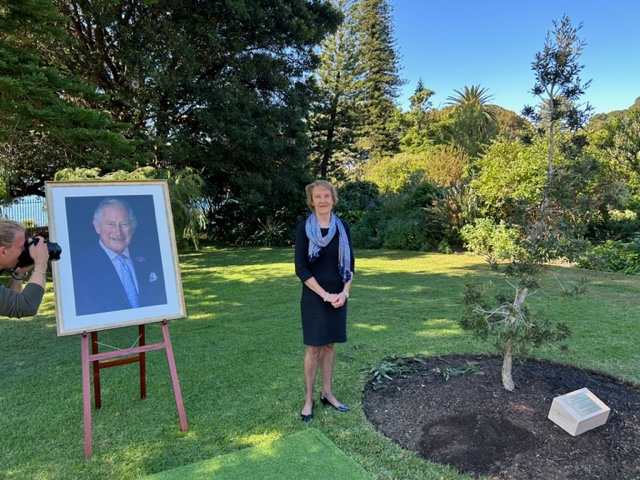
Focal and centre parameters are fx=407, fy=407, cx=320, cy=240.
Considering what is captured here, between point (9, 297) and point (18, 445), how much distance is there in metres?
1.22

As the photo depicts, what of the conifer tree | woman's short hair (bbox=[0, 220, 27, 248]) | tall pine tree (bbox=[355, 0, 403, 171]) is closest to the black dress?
woman's short hair (bbox=[0, 220, 27, 248])

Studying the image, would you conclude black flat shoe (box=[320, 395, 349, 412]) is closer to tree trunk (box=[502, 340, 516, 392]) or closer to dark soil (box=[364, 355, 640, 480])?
dark soil (box=[364, 355, 640, 480])

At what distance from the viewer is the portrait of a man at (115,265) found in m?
2.64

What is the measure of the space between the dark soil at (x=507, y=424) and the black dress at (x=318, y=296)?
680 millimetres

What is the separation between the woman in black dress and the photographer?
1449 millimetres

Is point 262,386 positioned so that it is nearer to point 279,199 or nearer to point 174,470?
point 174,470

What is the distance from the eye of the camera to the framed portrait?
2590 millimetres

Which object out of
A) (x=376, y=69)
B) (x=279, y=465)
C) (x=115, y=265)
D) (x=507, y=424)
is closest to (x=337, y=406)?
(x=279, y=465)

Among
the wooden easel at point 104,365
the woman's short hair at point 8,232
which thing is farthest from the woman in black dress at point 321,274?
the woman's short hair at point 8,232

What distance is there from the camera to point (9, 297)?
200 centimetres

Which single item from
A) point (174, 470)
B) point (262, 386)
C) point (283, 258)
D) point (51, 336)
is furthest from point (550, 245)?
point (283, 258)

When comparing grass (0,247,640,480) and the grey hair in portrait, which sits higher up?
the grey hair in portrait

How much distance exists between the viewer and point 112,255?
276cm

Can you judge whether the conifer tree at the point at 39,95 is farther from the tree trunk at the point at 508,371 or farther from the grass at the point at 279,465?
the tree trunk at the point at 508,371
